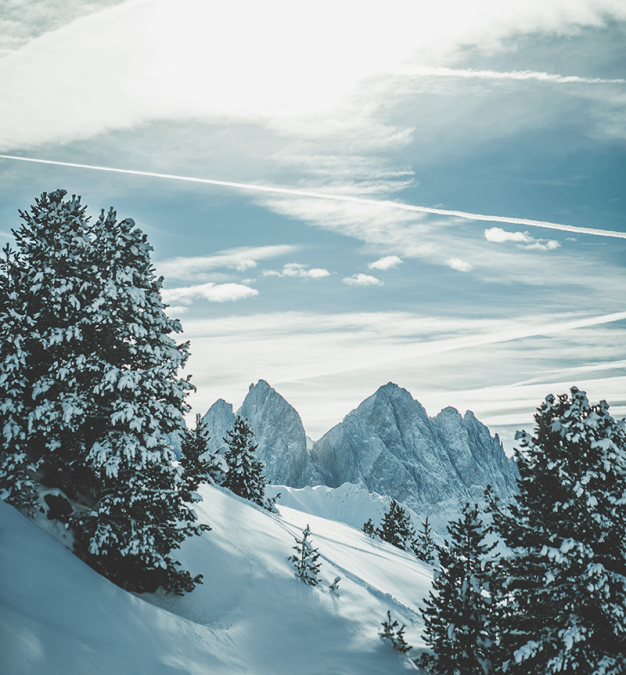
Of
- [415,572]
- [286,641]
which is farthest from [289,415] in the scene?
[286,641]

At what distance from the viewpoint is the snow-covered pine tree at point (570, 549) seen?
10.4 meters

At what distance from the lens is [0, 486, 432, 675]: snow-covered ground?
8305mm

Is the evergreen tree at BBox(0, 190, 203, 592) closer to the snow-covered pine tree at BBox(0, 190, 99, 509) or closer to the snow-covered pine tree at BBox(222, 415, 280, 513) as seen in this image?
→ the snow-covered pine tree at BBox(0, 190, 99, 509)

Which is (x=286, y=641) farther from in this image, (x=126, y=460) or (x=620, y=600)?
(x=620, y=600)

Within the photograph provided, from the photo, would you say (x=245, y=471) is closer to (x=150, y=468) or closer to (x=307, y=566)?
(x=307, y=566)

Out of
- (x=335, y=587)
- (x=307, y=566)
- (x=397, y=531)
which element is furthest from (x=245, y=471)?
(x=397, y=531)

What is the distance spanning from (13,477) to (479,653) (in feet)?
44.0

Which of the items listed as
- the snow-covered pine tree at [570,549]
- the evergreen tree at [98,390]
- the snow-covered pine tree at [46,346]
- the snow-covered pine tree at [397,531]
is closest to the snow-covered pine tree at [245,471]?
the evergreen tree at [98,390]

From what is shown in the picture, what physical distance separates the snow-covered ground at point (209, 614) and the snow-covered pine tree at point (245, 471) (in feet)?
33.5

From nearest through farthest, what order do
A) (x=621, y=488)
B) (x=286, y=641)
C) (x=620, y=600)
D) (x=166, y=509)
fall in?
(x=620, y=600) → (x=621, y=488) → (x=166, y=509) → (x=286, y=641)

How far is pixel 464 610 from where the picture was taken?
13242mm

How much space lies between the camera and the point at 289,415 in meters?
199

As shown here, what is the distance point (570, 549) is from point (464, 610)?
414 centimetres

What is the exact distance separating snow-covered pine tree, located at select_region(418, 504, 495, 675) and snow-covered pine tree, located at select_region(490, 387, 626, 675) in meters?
1.01
